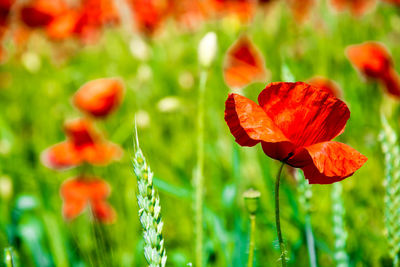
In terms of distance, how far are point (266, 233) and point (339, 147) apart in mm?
367

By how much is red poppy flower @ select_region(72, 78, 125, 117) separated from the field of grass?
6 cm

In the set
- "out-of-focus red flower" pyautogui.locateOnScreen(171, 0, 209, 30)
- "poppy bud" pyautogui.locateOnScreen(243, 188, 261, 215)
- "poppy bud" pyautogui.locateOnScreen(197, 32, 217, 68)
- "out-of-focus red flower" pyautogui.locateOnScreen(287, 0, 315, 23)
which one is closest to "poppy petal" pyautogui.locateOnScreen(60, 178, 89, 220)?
"poppy bud" pyautogui.locateOnScreen(197, 32, 217, 68)

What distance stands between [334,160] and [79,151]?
2.24 ft

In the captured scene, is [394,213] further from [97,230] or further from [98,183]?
[98,183]

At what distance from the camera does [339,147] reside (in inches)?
11.0

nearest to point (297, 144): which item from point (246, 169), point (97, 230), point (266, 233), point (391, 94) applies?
point (97, 230)

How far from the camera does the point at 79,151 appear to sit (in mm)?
869

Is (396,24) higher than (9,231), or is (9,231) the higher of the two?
(396,24)

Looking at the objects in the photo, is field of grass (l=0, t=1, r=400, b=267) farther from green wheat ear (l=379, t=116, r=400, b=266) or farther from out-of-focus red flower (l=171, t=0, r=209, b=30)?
out-of-focus red flower (l=171, t=0, r=209, b=30)

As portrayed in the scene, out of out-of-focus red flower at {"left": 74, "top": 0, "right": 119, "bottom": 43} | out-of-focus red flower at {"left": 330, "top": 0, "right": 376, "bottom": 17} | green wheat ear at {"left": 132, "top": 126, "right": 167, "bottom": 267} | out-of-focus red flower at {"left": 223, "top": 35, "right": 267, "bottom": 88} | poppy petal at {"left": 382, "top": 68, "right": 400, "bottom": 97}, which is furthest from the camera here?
out-of-focus red flower at {"left": 330, "top": 0, "right": 376, "bottom": 17}

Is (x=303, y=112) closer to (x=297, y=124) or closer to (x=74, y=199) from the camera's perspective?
(x=297, y=124)

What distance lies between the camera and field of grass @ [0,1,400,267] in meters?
0.52

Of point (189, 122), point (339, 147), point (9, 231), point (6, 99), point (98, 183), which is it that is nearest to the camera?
point (339, 147)

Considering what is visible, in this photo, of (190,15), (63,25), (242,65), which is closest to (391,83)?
(242,65)
